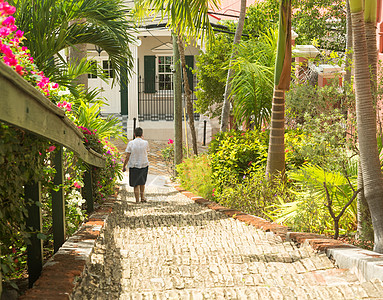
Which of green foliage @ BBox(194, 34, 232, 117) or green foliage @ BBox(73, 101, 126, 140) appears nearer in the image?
green foliage @ BBox(73, 101, 126, 140)

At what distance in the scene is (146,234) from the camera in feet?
20.7

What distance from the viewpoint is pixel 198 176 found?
1283 centimetres

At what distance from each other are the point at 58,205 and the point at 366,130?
2427mm

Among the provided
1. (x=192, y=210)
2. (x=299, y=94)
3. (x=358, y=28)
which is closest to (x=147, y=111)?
(x=192, y=210)

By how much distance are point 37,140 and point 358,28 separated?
2720 millimetres

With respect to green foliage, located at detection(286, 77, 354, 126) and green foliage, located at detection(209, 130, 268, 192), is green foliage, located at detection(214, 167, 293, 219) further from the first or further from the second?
green foliage, located at detection(286, 77, 354, 126)

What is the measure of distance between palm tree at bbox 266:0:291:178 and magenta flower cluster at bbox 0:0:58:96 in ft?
15.4

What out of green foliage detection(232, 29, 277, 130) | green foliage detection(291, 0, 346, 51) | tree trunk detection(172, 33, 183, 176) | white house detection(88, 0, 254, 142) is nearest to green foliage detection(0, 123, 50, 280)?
green foliage detection(232, 29, 277, 130)

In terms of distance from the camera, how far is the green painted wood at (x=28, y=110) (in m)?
2.19

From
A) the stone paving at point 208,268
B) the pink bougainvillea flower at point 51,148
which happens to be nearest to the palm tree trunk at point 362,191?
the stone paving at point 208,268

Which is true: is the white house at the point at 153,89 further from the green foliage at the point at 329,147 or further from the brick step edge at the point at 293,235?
the green foliage at the point at 329,147

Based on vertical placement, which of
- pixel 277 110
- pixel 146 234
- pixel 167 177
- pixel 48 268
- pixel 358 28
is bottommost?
pixel 167 177

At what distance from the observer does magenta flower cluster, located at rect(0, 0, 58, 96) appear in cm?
315

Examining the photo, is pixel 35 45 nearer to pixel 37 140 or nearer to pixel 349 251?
pixel 37 140
